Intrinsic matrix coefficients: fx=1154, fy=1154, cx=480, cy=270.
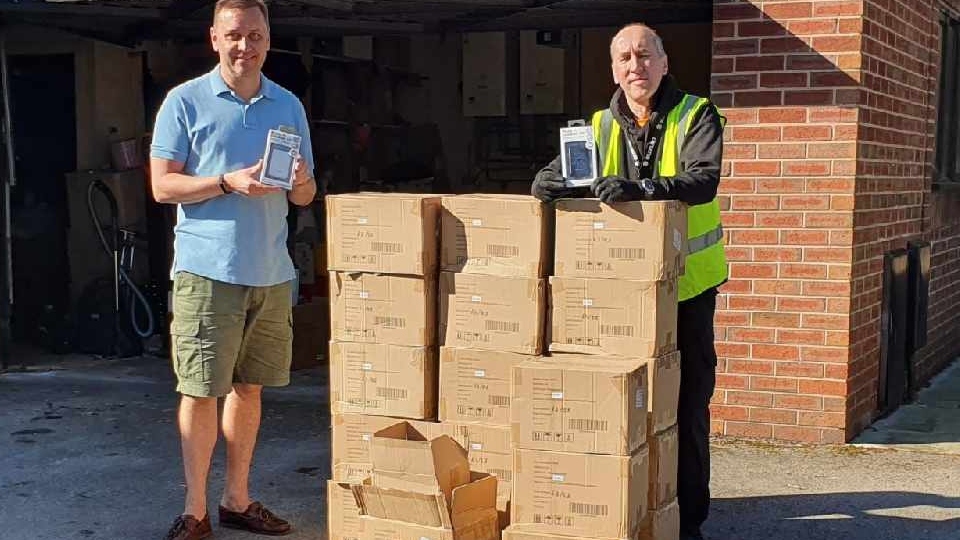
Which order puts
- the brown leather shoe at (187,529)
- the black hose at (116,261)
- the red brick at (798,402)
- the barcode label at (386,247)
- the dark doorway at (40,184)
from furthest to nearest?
the dark doorway at (40,184), the black hose at (116,261), the red brick at (798,402), the brown leather shoe at (187,529), the barcode label at (386,247)

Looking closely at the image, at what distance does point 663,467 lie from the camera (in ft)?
13.5

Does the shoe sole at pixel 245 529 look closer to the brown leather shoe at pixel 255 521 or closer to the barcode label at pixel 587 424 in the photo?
the brown leather shoe at pixel 255 521

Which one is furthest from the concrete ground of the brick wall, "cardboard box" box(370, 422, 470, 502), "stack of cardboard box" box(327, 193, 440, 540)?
"cardboard box" box(370, 422, 470, 502)

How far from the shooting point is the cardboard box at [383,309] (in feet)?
13.7

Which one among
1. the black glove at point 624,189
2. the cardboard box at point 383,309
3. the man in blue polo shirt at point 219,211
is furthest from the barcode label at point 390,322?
the black glove at point 624,189

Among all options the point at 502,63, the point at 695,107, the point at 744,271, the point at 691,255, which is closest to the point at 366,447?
the point at 691,255

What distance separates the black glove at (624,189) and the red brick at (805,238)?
91.4 inches

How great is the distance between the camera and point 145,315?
357 inches

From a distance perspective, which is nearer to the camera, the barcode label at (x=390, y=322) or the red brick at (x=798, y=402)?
the barcode label at (x=390, y=322)

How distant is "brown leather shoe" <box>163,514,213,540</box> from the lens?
4.48 meters

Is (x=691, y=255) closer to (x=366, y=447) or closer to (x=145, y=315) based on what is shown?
(x=366, y=447)

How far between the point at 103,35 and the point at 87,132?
2.57 ft

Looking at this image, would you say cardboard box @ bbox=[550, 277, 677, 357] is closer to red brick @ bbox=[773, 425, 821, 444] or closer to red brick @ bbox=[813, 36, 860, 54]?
red brick @ bbox=[773, 425, 821, 444]

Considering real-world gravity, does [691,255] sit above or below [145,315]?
above
